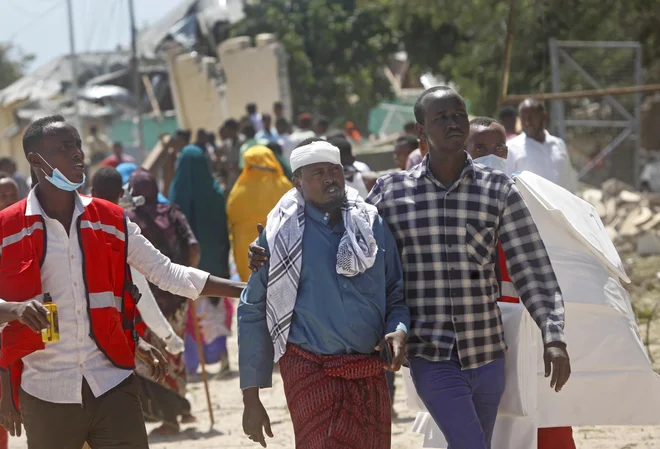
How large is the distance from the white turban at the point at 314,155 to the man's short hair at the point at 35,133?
0.96m

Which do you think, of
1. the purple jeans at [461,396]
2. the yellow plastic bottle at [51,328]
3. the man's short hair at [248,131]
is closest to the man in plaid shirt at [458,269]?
the purple jeans at [461,396]

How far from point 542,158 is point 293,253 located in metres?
4.59

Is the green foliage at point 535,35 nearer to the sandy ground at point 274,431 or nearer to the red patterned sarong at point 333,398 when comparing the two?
the sandy ground at point 274,431

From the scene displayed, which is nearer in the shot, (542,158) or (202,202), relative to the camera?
(542,158)

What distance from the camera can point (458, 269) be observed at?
435cm

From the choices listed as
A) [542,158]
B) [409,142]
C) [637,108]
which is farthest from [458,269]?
[637,108]

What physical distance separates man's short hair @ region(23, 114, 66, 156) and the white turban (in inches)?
37.9

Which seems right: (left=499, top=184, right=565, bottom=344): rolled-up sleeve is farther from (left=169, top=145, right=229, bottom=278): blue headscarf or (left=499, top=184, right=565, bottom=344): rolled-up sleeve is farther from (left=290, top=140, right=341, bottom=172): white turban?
(left=169, top=145, right=229, bottom=278): blue headscarf

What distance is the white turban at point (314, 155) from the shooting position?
4.36m

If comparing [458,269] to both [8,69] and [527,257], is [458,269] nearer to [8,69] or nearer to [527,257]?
[527,257]

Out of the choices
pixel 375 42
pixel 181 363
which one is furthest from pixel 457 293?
pixel 375 42

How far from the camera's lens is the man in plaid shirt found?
14.3 ft

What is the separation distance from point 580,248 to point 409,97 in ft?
123

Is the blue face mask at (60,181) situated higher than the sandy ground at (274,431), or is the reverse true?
the blue face mask at (60,181)
